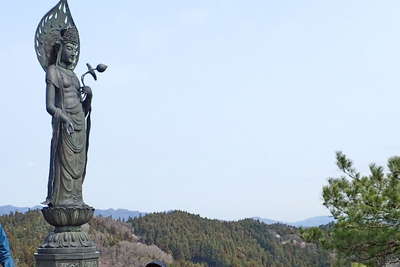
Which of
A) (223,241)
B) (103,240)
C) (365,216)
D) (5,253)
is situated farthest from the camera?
(223,241)

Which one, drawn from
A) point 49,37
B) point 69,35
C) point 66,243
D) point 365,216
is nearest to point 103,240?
point 365,216

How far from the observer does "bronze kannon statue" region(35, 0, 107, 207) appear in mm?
6008

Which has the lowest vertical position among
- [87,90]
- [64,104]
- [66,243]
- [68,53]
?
[66,243]

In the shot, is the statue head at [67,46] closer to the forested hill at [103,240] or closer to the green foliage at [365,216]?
the green foliage at [365,216]

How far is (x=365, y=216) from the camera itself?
26.2 feet

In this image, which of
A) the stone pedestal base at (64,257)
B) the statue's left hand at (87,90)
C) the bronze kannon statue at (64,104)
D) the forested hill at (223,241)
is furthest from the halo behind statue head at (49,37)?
the forested hill at (223,241)

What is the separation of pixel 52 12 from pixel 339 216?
4844mm

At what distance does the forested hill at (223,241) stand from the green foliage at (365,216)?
4899 cm

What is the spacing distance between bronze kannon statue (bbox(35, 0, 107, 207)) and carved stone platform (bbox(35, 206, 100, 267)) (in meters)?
0.10

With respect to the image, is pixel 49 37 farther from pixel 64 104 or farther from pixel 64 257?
pixel 64 257

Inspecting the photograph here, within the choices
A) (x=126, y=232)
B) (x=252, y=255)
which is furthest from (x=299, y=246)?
(x=126, y=232)

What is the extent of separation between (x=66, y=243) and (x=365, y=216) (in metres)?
4.26

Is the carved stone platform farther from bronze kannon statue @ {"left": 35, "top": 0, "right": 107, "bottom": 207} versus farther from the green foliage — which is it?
the green foliage

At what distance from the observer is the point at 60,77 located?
20.3 ft
